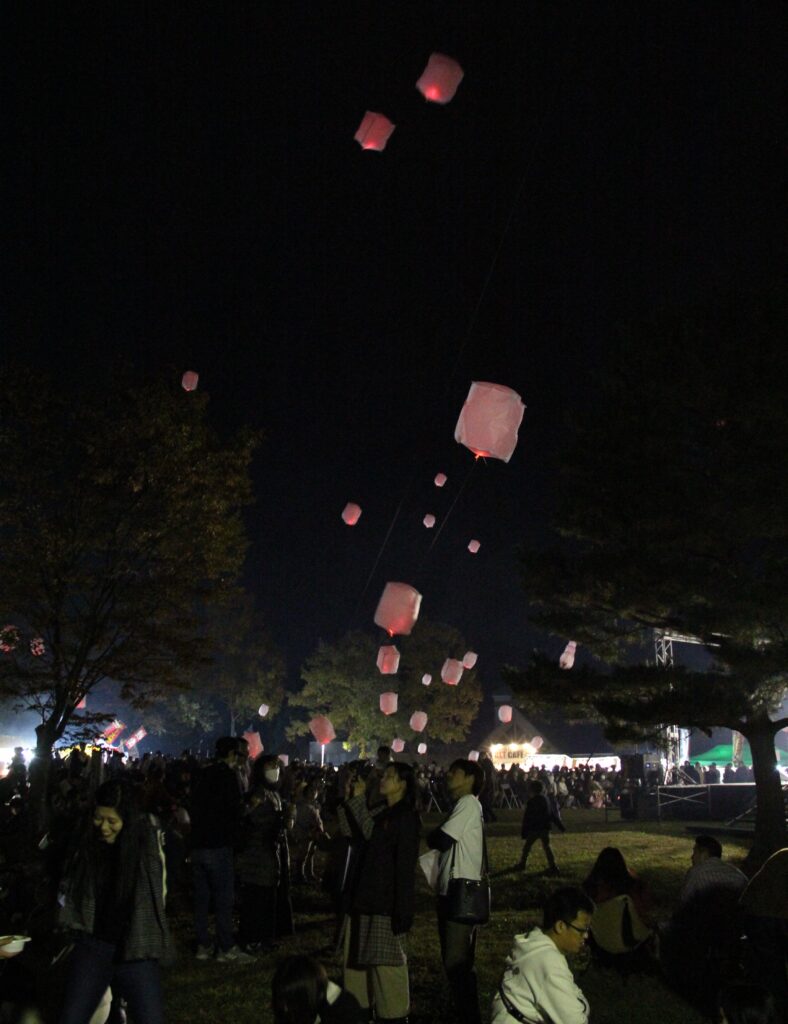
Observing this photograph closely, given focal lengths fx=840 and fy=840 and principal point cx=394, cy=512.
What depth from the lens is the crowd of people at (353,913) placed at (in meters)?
3.81

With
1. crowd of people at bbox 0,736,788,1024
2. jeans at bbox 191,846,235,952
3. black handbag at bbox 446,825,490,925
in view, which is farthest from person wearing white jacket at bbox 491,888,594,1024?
jeans at bbox 191,846,235,952

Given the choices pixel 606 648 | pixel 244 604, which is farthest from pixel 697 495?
pixel 244 604

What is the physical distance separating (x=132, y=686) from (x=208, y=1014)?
32.7ft

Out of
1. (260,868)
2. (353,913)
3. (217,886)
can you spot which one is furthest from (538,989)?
(260,868)

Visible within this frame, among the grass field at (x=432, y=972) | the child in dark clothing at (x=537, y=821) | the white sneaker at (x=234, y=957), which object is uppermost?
the child in dark clothing at (x=537, y=821)

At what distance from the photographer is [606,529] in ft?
50.5

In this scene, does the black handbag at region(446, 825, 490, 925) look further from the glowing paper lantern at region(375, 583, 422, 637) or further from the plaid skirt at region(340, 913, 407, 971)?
the glowing paper lantern at region(375, 583, 422, 637)

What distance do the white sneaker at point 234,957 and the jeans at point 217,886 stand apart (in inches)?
1.4

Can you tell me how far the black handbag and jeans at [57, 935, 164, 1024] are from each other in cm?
197

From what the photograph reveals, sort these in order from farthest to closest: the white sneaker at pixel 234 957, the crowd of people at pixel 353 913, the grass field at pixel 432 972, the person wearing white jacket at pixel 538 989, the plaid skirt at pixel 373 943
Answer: the white sneaker at pixel 234 957 → the grass field at pixel 432 972 → the plaid skirt at pixel 373 943 → the crowd of people at pixel 353 913 → the person wearing white jacket at pixel 538 989

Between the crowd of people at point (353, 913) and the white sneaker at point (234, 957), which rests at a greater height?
the crowd of people at point (353, 913)

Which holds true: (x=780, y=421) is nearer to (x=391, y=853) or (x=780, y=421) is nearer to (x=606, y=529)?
(x=606, y=529)

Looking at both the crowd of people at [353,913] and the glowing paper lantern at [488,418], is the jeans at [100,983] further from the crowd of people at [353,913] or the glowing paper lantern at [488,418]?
the glowing paper lantern at [488,418]

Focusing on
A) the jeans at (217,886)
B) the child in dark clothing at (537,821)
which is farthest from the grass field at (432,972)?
the child in dark clothing at (537,821)
